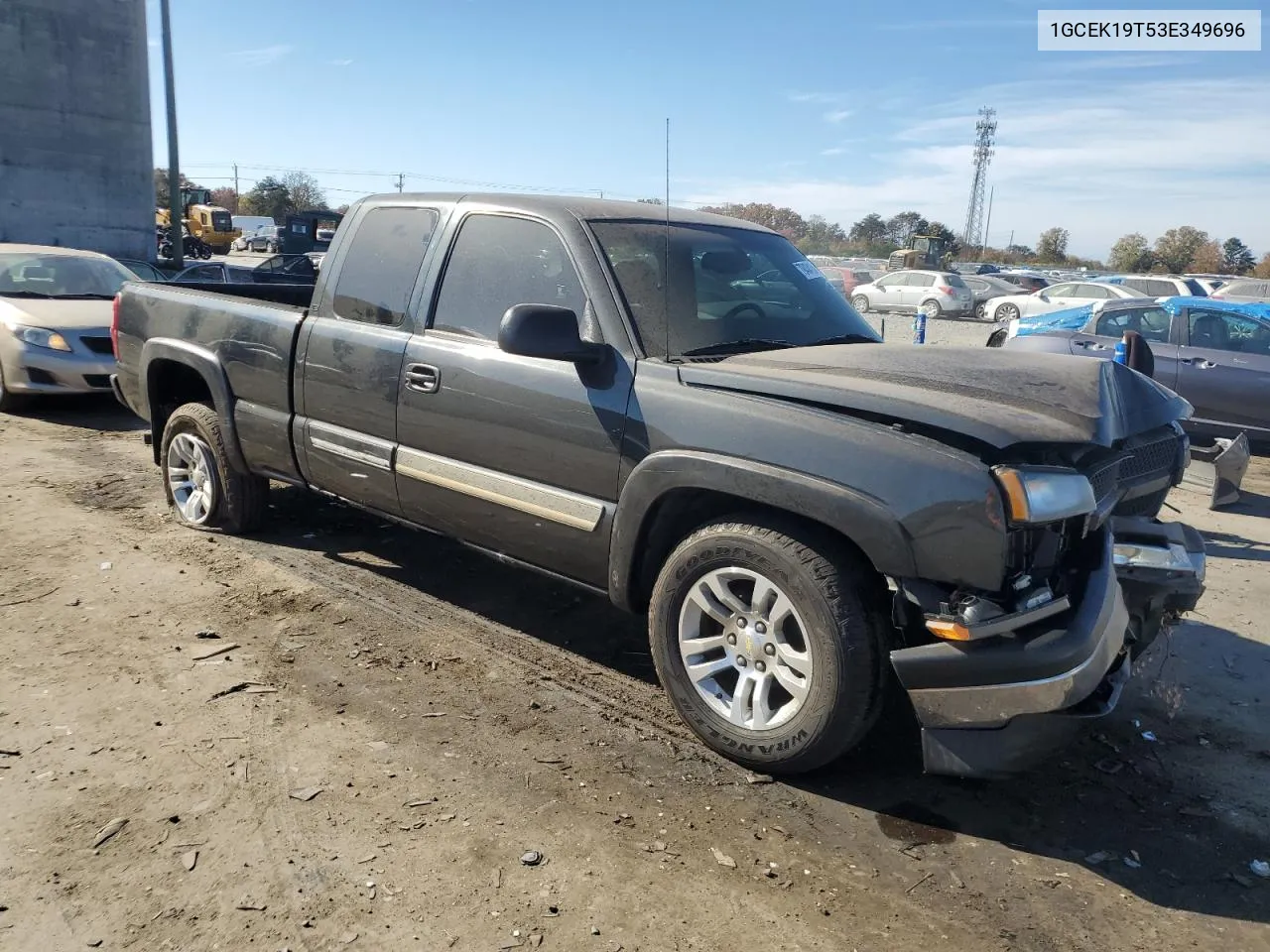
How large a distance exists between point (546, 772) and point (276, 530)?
3.28 metres

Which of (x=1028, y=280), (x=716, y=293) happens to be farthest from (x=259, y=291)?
(x=1028, y=280)


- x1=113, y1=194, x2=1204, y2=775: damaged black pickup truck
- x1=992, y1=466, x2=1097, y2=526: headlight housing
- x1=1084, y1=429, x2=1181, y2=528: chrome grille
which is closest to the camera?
x1=992, y1=466, x2=1097, y2=526: headlight housing

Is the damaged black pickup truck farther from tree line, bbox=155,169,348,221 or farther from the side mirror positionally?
tree line, bbox=155,169,348,221

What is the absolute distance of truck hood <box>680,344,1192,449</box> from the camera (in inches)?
117

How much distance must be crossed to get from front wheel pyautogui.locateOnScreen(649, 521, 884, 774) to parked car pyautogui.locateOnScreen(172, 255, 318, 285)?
29.9 ft

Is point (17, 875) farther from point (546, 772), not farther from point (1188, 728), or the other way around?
point (1188, 728)

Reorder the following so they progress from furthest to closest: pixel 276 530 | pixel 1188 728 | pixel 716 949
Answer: pixel 276 530, pixel 1188 728, pixel 716 949

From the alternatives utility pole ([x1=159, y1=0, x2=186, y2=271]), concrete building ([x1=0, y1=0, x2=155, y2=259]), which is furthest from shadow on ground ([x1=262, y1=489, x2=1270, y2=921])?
concrete building ([x1=0, y1=0, x2=155, y2=259])

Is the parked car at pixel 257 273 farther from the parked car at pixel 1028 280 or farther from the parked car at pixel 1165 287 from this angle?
the parked car at pixel 1028 280

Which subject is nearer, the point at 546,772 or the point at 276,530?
the point at 546,772

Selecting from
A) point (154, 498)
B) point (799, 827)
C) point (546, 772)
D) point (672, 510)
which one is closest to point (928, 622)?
point (799, 827)

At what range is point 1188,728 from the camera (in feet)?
12.8

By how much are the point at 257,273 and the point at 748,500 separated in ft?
41.1

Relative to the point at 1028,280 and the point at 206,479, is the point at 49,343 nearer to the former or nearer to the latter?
the point at 206,479
